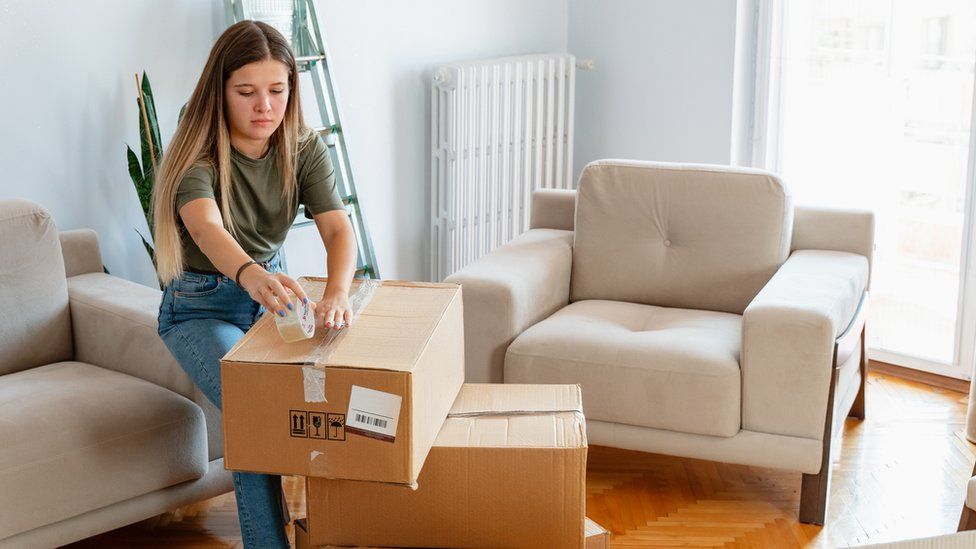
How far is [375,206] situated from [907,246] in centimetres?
185

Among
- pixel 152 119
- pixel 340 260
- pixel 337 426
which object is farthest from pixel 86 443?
pixel 152 119

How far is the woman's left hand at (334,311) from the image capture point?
77.4 inches

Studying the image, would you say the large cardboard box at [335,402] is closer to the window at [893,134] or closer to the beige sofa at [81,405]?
the beige sofa at [81,405]

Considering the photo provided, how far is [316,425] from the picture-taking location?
183 cm

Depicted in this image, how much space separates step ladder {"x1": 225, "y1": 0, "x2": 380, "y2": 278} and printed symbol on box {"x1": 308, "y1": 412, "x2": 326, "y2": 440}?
1.66 meters

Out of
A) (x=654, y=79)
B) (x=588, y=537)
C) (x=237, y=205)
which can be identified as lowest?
(x=588, y=537)

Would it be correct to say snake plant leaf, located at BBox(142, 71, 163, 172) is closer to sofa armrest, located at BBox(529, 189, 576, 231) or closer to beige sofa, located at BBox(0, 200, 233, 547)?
beige sofa, located at BBox(0, 200, 233, 547)

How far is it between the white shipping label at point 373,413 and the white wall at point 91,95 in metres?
1.76

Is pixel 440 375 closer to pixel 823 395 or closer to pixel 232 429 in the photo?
pixel 232 429

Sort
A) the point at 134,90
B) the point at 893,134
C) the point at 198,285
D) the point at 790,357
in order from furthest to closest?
the point at 893,134
the point at 134,90
the point at 790,357
the point at 198,285

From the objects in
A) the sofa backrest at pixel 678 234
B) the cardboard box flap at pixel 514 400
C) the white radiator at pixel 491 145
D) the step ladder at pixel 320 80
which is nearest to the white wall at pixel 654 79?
the white radiator at pixel 491 145

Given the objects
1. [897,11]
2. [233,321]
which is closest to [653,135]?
[897,11]

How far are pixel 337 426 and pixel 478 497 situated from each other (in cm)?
36

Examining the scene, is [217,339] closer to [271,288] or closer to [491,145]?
[271,288]
